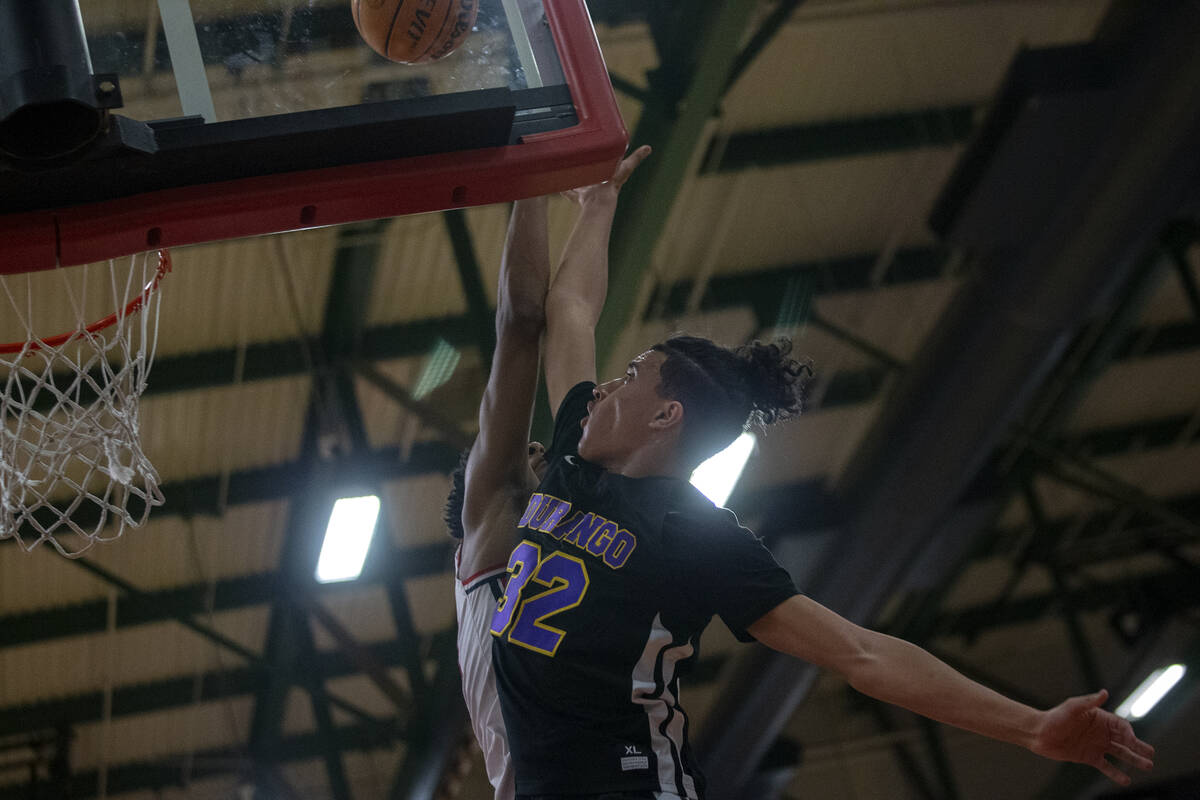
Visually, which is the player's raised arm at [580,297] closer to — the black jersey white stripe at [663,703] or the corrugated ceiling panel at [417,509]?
the black jersey white stripe at [663,703]

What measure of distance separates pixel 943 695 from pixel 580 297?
1408 millimetres

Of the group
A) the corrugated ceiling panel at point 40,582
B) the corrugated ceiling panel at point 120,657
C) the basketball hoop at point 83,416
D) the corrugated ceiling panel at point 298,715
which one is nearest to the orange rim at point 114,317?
the basketball hoop at point 83,416

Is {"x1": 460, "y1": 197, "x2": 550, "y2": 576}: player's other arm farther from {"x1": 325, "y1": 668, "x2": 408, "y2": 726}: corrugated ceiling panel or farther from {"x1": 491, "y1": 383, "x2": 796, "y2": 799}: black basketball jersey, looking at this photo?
{"x1": 325, "y1": 668, "x2": 408, "y2": 726}: corrugated ceiling panel

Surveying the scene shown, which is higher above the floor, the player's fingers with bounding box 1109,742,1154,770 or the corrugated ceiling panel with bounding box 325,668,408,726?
the corrugated ceiling panel with bounding box 325,668,408,726

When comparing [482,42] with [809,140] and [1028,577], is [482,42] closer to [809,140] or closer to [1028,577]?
[809,140]

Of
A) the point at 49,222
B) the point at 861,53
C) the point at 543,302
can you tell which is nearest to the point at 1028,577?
the point at 861,53

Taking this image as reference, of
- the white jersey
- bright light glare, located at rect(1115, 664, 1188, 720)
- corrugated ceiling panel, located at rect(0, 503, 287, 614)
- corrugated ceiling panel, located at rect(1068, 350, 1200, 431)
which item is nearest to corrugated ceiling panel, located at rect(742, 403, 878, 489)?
corrugated ceiling panel, located at rect(1068, 350, 1200, 431)

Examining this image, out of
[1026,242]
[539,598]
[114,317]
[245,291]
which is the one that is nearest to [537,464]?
[539,598]

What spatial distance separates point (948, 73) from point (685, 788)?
617cm

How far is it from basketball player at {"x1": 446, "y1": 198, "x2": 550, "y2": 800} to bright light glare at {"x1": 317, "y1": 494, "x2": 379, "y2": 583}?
15.1 ft

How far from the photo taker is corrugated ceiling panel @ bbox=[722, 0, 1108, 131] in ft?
24.4

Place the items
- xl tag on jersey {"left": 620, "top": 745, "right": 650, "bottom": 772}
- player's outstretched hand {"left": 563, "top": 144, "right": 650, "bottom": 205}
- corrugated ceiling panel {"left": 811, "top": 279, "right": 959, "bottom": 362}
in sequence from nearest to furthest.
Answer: xl tag on jersey {"left": 620, "top": 745, "right": 650, "bottom": 772} < player's outstretched hand {"left": 563, "top": 144, "right": 650, "bottom": 205} < corrugated ceiling panel {"left": 811, "top": 279, "right": 959, "bottom": 362}

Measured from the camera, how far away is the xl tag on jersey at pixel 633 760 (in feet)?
8.57

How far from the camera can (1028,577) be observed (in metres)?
12.0
